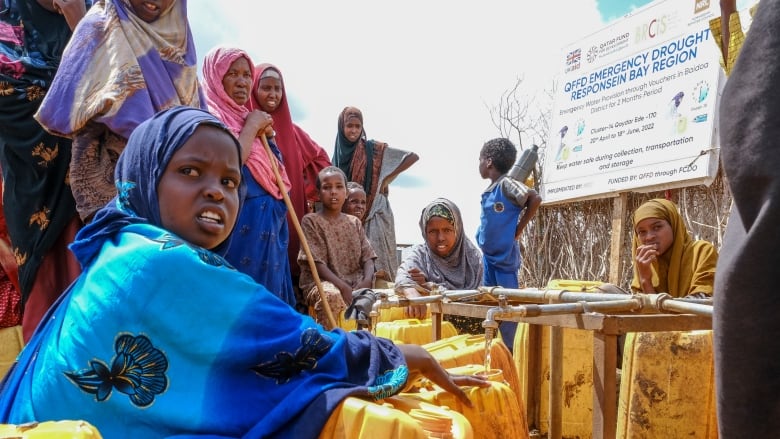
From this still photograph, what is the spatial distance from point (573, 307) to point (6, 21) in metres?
2.76

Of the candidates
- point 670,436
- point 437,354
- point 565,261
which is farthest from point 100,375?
point 565,261

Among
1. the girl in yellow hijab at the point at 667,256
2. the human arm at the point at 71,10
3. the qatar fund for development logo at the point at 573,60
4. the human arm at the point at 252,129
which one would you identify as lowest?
the girl in yellow hijab at the point at 667,256

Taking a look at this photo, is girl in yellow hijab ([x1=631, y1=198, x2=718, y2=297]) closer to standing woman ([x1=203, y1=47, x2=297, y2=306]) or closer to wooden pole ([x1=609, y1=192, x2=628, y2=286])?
standing woman ([x1=203, y1=47, x2=297, y2=306])

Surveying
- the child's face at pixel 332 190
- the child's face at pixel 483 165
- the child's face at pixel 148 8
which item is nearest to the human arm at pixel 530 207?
the child's face at pixel 483 165

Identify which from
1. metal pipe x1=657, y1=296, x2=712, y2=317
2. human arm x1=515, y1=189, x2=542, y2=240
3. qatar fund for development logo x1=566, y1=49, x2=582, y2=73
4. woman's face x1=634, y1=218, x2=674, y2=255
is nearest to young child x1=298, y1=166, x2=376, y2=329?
human arm x1=515, y1=189, x2=542, y2=240

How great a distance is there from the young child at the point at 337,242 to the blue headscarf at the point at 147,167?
283cm

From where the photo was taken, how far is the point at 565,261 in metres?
8.29

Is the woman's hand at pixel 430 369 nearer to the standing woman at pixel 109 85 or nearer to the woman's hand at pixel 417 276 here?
the standing woman at pixel 109 85

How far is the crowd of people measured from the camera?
1.33 meters

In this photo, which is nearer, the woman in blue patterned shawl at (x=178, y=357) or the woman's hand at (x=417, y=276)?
the woman in blue patterned shawl at (x=178, y=357)

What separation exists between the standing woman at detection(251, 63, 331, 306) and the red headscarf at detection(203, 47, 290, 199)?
0.40 metres

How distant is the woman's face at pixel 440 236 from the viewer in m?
4.67

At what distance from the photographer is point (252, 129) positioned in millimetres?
3662

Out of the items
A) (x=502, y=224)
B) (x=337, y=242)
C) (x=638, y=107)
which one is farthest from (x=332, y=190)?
(x=638, y=107)
